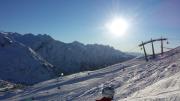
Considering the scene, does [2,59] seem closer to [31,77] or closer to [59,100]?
[31,77]

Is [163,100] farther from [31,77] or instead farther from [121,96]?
[31,77]

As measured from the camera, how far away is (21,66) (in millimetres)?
167625

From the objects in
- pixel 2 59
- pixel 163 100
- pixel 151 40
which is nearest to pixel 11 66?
pixel 2 59

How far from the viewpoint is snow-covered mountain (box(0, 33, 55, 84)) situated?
6191 inches

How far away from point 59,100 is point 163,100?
2100cm

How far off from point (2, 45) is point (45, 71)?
137 feet

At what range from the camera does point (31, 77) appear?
162125mm

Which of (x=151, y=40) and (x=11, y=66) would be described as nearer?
(x=151, y=40)

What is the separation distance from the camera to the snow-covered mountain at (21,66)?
15725 centimetres

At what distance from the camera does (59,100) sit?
1228 inches

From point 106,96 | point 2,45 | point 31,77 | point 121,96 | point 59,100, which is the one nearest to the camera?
point 106,96

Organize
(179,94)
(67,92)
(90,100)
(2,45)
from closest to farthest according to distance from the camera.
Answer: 1. (179,94)
2. (90,100)
3. (67,92)
4. (2,45)

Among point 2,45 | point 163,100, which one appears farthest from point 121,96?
point 2,45

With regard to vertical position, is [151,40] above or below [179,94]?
above
